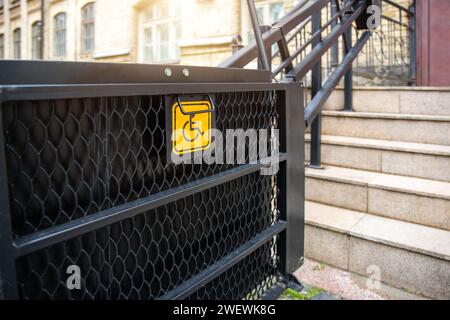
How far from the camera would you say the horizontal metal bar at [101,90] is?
0.79 meters

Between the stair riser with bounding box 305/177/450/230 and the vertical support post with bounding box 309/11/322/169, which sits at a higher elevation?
the vertical support post with bounding box 309/11/322/169

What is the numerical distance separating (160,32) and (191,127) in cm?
932

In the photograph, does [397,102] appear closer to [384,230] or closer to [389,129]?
[389,129]

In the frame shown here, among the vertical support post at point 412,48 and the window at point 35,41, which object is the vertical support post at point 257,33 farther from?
the window at point 35,41

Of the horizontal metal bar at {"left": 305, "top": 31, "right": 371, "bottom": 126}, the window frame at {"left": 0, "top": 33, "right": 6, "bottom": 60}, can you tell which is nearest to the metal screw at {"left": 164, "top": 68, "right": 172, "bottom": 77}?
the horizontal metal bar at {"left": 305, "top": 31, "right": 371, "bottom": 126}

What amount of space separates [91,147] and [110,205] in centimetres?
17

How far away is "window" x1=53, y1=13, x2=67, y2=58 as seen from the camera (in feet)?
40.0

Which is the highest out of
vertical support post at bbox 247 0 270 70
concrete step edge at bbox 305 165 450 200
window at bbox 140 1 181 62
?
window at bbox 140 1 181 62

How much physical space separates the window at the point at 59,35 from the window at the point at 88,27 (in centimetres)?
102

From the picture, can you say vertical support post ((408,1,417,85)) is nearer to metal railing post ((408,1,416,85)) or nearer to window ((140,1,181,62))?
metal railing post ((408,1,416,85))

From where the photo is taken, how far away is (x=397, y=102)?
351 cm

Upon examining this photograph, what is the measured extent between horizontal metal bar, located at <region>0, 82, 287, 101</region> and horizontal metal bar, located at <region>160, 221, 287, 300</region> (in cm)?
62
